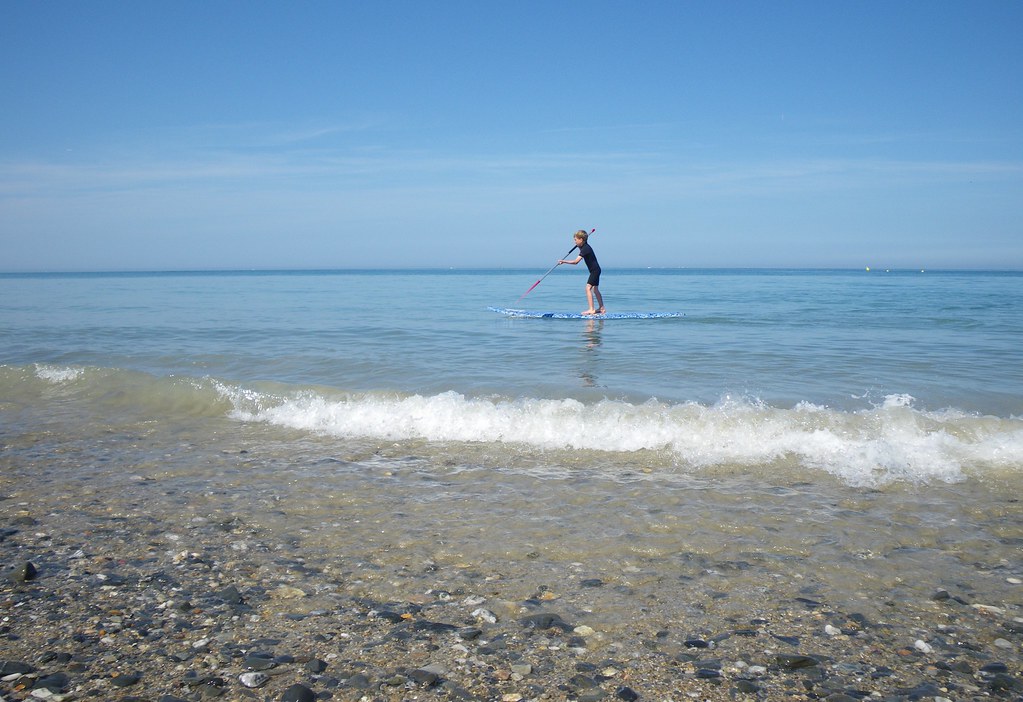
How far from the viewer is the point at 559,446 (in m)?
7.19

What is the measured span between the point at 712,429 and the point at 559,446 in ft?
5.54

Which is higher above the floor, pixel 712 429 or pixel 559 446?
pixel 712 429

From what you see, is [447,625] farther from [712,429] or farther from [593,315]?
[593,315]

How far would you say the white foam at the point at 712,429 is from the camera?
644 centimetres

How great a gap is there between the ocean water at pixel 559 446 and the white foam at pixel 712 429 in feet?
0.11

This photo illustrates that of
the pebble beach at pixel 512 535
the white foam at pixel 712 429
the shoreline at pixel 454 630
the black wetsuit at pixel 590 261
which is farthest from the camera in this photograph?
the black wetsuit at pixel 590 261

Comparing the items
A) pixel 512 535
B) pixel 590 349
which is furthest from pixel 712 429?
pixel 590 349

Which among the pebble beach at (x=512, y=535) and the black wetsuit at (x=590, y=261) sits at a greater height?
the black wetsuit at (x=590, y=261)

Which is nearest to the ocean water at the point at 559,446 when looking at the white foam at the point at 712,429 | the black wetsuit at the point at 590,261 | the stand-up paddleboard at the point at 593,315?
the white foam at the point at 712,429

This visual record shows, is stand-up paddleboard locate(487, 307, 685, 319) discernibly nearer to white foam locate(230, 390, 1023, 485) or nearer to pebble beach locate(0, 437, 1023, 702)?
white foam locate(230, 390, 1023, 485)

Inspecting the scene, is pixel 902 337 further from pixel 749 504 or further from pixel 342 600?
pixel 342 600

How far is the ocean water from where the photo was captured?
4629 millimetres

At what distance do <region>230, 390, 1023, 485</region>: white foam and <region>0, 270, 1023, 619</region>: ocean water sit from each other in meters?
0.03

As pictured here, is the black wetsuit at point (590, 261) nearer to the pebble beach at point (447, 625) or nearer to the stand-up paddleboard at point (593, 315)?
the stand-up paddleboard at point (593, 315)
